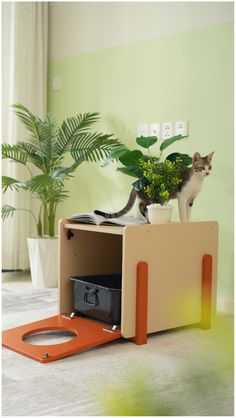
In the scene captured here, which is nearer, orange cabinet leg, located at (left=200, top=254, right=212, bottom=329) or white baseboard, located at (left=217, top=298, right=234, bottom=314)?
orange cabinet leg, located at (left=200, top=254, right=212, bottom=329)

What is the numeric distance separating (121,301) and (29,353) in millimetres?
418

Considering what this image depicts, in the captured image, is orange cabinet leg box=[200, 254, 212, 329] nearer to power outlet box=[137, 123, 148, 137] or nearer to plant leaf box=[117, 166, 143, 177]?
plant leaf box=[117, 166, 143, 177]

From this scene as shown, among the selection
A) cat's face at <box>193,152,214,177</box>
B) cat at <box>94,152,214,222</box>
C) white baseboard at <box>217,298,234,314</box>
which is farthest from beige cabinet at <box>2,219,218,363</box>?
white baseboard at <box>217,298,234,314</box>

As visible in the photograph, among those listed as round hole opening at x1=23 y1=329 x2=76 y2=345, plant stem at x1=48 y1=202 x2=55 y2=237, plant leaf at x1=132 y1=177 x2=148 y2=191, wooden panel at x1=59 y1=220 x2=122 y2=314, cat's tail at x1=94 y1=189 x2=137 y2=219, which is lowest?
round hole opening at x1=23 y1=329 x2=76 y2=345

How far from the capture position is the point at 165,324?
6.69ft

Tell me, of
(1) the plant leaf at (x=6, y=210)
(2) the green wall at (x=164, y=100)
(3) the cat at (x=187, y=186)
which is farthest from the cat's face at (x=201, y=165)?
(1) the plant leaf at (x=6, y=210)

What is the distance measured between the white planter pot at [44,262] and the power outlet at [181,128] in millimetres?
1006

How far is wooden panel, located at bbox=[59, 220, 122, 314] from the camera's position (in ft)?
7.14

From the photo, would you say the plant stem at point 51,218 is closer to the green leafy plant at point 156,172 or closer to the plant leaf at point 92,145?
the plant leaf at point 92,145

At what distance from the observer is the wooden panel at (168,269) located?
1.87 meters

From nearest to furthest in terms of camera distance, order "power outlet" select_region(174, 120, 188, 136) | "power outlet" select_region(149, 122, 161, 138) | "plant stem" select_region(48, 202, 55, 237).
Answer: "power outlet" select_region(174, 120, 188, 136) < "power outlet" select_region(149, 122, 161, 138) < "plant stem" select_region(48, 202, 55, 237)

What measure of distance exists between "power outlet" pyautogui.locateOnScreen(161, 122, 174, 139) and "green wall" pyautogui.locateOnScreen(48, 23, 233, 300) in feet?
0.12

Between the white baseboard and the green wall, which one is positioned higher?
the green wall

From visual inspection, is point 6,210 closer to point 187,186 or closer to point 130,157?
point 130,157
